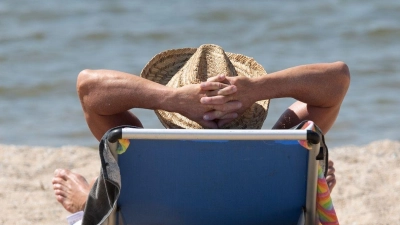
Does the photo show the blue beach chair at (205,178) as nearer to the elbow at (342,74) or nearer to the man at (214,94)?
the man at (214,94)

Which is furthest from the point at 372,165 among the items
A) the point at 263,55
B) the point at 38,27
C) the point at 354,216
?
the point at 38,27

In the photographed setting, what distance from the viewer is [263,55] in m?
7.70

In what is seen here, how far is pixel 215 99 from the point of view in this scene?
Result: 2.40 m

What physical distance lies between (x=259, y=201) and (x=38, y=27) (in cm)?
706

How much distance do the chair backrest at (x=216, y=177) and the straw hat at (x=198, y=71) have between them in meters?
0.31

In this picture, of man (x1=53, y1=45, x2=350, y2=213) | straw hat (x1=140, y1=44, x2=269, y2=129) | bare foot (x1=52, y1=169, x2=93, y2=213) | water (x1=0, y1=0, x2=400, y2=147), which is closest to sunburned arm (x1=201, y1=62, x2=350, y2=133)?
man (x1=53, y1=45, x2=350, y2=213)

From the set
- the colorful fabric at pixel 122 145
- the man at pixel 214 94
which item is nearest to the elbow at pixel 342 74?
the man at pixel 214 94

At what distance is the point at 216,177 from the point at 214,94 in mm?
300

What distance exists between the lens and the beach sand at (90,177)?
A: 151 inches

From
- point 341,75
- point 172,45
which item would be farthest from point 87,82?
point 172,45

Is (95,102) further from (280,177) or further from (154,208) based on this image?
(280,177)

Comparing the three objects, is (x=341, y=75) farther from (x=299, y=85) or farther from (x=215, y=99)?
(x=215, y=99)

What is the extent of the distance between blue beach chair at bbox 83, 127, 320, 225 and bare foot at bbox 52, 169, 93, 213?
844 millimetres

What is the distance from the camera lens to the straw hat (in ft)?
8.80
